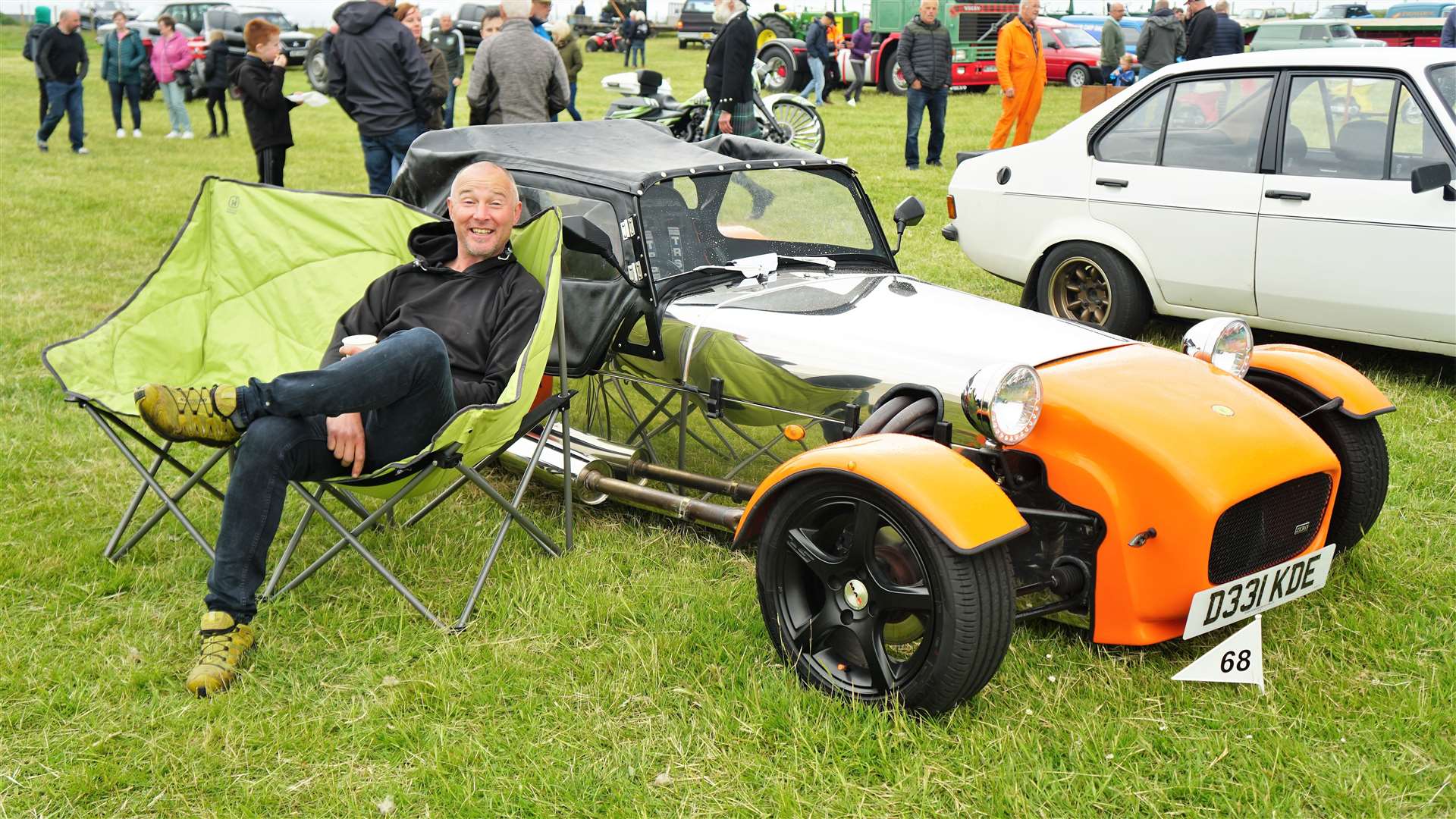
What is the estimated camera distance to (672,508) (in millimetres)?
4434

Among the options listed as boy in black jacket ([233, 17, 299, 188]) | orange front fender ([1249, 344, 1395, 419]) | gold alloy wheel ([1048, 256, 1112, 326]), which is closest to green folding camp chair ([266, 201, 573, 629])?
orange front fender ([1249, 344, 1395, 419])

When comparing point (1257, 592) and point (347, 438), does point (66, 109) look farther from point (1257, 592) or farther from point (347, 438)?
point (1257, 592)

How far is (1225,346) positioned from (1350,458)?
1.72 ft

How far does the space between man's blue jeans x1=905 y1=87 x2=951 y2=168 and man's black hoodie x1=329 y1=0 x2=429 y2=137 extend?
6.76m

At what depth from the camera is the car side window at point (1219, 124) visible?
6699mm

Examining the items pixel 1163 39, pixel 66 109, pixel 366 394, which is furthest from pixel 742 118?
pixel 66 109

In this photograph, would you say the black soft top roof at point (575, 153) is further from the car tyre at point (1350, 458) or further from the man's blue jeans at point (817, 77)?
the man's blue jeans at point (817, 77)

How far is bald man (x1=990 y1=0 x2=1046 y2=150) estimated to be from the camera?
43.7 feet

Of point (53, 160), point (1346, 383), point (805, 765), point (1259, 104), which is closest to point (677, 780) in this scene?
point (805, 765)

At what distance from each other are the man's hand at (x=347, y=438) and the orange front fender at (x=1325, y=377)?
9.53ft

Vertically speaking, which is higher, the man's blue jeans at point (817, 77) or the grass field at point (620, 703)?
the man's blue jeans at point (817, 77)

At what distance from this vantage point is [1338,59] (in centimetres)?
655

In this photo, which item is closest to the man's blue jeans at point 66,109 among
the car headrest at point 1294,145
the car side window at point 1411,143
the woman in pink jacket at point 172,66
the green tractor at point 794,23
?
the woman in pink jacket at point 172,66

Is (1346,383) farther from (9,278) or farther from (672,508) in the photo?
(9,278)
